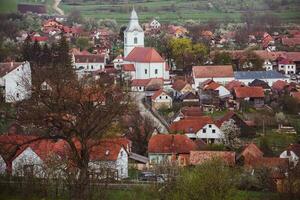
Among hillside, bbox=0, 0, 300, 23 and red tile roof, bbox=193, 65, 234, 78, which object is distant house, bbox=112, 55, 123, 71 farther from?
hillside, bbox=0, 0, 300, 23

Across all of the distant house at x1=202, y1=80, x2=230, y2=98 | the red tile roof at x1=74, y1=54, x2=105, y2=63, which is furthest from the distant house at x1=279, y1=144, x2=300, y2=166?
the red tile roof at x1=74, y1=54, x2=105, y2=63

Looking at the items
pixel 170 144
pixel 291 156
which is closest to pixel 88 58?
pixel 170 144

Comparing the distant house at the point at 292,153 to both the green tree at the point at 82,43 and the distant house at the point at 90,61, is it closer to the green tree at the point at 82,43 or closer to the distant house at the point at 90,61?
the distant house at the point at 90,61

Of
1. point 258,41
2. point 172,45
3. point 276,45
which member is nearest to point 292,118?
point 172,45

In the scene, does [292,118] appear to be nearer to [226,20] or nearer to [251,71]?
[251,71]

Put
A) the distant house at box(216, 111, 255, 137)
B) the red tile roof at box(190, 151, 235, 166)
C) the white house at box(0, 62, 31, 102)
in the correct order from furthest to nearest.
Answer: the white house at box(0, 62, 31, 102) < the distant house at box(216, 111, 255, 137) < the red tile roof at box(190, 151, 235, 166)

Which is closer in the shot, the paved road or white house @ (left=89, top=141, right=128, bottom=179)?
white house @ (left=89, top=141, right=128, bottom=179)
